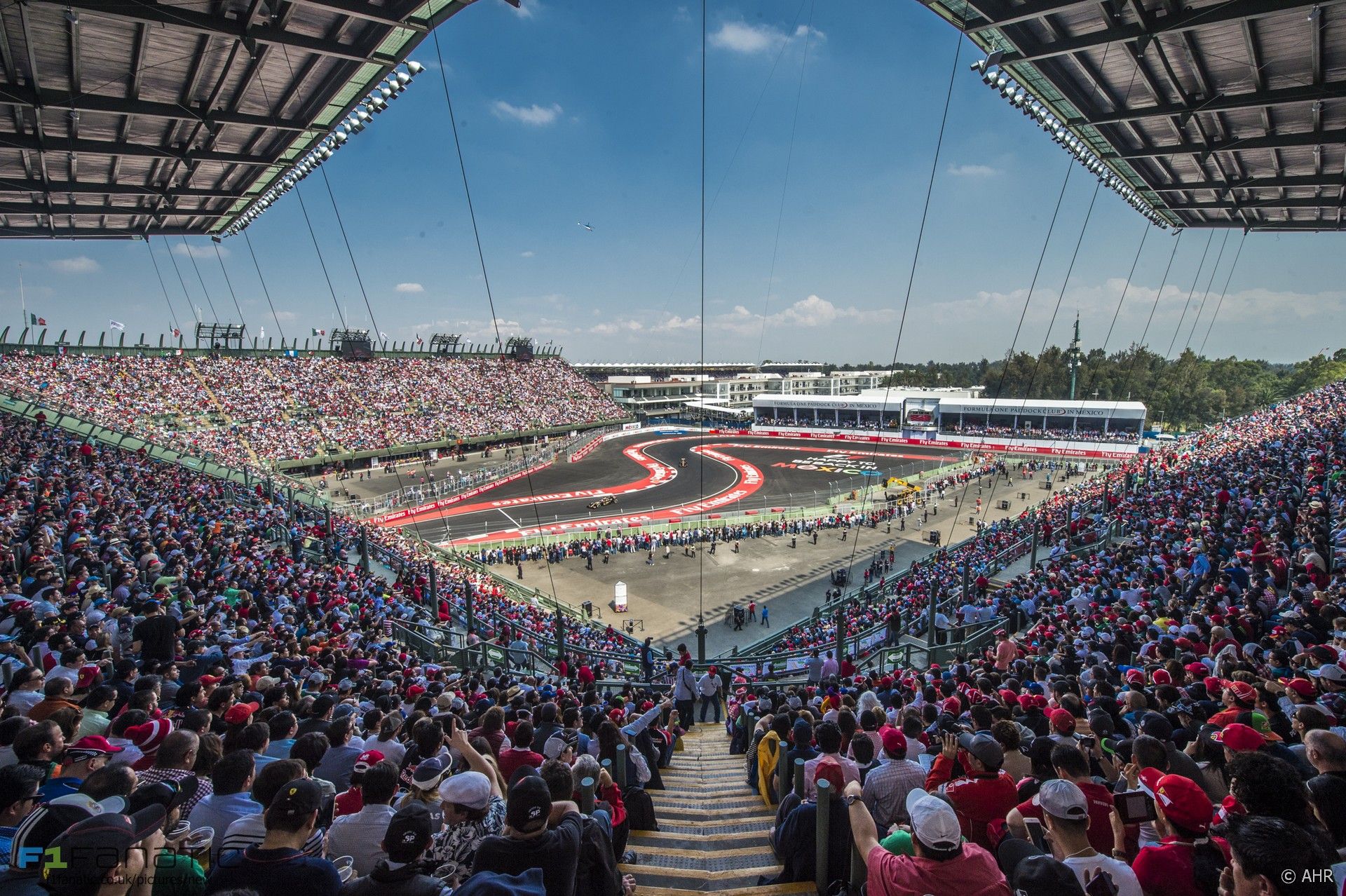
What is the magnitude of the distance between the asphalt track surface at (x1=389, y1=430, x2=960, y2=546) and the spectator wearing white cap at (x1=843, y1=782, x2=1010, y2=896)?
18.7 meters

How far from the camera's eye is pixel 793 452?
2350 inches

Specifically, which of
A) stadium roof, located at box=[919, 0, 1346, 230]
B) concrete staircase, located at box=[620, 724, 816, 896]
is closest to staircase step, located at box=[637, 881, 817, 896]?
concrete staircase, located at box=[620, 724, 816, 896]

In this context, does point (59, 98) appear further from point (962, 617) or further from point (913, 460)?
Result: point (913, 460)

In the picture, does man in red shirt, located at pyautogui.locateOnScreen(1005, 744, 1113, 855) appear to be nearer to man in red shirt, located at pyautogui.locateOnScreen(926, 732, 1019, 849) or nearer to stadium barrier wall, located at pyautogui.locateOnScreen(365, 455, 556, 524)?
man in red shirt, located at pyautogui.locateOnScreen(926, 732, 1019, 849)

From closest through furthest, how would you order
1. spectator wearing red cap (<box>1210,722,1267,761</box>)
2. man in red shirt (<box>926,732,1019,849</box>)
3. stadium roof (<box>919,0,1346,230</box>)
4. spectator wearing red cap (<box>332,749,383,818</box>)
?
man in red shirt (<box>926,732,1019,849</box>), spectator wearing red cap (<box>1210,722,1267,761</box>), spectator wearing red cap (<box>332,749,383,818</box>), stadium roof (<box>919,0,1346,230</box>)

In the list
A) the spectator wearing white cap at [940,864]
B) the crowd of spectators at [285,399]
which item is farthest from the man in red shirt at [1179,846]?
the crowd of spectators at [285,399]

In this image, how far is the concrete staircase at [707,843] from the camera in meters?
3.85

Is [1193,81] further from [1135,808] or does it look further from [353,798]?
[353,798]

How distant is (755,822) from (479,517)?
105 feet

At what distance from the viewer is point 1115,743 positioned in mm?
4137

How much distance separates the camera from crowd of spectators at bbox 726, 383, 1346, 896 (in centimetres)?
241

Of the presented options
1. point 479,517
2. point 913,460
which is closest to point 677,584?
point 479,517

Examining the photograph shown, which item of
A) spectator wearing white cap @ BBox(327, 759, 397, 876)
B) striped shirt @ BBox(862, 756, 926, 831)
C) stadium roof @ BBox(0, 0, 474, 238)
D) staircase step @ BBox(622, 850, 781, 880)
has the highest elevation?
stadium roof @ BBox(0, 0, 474, 238)

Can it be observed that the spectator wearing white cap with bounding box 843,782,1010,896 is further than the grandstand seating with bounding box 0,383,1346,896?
No
